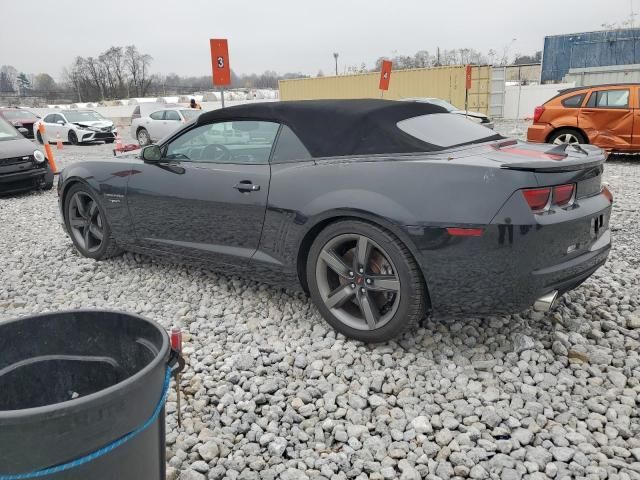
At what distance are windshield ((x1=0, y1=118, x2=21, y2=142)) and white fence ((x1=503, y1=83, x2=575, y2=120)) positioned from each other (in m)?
22.7

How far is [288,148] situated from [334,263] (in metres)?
0.83

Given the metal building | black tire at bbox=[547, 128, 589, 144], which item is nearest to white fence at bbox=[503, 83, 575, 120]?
the metal building

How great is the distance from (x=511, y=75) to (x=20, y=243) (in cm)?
5107

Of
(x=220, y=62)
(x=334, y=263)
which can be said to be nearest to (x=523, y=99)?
(x=220, y=62)

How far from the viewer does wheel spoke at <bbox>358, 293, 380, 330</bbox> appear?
3092 mm

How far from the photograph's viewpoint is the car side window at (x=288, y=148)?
133 inches

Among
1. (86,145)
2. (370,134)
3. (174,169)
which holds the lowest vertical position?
(86,145)

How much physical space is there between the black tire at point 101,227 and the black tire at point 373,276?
86.7 inches

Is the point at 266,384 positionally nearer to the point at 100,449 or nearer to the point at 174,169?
the point at 100,449

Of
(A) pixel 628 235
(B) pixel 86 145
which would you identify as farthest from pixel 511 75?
(A) pixel 628 235

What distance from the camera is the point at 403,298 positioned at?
291 centimetres

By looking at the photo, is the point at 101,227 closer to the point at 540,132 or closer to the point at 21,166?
the point at 21,166

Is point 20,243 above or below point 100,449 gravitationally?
below

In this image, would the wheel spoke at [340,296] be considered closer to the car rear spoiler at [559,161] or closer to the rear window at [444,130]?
the rear window at [444,130]
